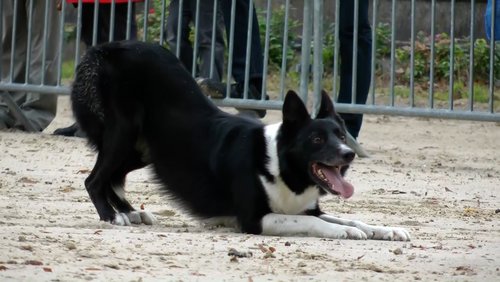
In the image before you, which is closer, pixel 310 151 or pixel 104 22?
pixel 310 151

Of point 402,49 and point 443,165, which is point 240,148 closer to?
point 443,165

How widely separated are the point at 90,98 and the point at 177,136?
1.74ft

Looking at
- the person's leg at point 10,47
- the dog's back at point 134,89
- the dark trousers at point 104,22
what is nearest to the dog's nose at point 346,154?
the dog's back at point 134,89

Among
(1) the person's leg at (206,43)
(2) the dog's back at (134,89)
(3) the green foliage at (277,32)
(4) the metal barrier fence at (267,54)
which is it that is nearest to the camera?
(2) the dog's back at (134,89)

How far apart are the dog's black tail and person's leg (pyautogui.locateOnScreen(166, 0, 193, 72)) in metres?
3.55

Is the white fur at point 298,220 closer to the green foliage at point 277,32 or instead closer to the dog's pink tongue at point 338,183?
the dog's pink tongue at point 338,183

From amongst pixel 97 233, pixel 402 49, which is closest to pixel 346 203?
pixel 97 233

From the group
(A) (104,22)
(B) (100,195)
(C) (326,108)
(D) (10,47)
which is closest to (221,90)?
(A) (104,22)

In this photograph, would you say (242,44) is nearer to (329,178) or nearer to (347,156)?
(329,178)

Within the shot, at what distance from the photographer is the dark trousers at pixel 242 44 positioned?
10.7 meters

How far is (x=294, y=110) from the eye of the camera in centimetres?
685

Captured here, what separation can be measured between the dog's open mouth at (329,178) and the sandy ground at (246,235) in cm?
27

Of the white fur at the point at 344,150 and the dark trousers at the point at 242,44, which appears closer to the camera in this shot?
the white fur at the point at 344,150

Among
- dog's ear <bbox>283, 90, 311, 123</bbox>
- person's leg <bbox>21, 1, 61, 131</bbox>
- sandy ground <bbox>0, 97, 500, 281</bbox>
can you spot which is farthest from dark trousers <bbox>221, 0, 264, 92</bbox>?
dog's ear <bbox>283, 90, 311, 123</bbox>
